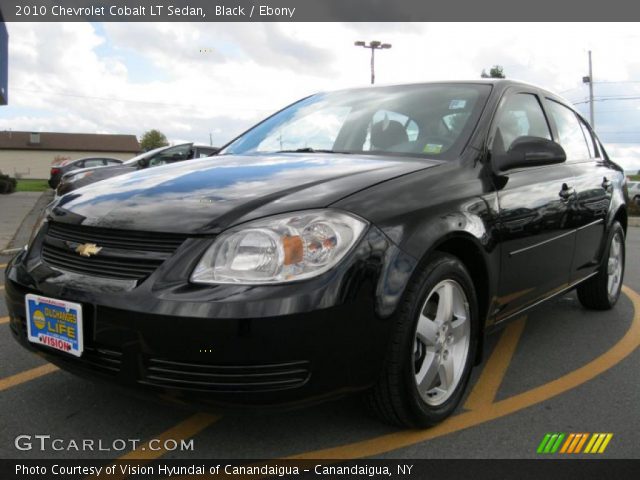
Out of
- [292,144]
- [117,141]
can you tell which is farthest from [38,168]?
[292,144]

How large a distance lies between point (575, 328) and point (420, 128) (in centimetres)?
206

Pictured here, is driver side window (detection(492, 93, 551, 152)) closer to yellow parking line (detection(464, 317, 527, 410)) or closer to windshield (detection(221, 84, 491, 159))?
windshield (detection(221, 84, 491, 159))

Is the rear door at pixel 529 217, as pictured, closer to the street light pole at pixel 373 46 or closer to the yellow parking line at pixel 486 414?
the yellow parking line at pixel 486 414

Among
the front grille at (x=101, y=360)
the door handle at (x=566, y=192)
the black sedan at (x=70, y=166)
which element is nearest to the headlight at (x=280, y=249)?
the front grille at (x=101, y=360)

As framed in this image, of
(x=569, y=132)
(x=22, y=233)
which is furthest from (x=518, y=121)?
(x=22, y=233)

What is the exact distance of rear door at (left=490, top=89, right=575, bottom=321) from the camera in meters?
2.78

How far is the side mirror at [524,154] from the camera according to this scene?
2766 mm

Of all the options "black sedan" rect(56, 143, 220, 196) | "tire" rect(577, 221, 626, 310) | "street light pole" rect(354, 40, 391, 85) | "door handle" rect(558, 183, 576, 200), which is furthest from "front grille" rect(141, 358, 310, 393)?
"street light pole" rect(354, 40, 391, 85)

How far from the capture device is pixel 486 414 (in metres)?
2.59

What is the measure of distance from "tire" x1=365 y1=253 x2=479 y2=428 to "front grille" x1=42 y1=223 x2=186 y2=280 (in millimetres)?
881

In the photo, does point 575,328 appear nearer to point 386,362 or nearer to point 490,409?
point 490,409

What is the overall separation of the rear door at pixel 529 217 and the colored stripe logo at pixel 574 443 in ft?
2.08

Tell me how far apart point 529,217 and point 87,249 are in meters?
2.09

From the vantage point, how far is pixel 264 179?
2.41 meters
